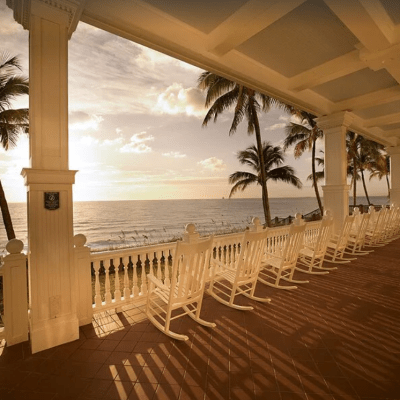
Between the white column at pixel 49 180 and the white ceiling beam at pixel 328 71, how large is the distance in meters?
4.69

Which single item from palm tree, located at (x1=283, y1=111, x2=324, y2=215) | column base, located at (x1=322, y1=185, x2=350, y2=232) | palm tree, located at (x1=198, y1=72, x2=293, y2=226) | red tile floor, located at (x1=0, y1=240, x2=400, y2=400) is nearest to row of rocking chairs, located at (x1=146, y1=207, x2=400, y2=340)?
red tile floor, located at (x1=0, y1=240, x2=400, y2=400)

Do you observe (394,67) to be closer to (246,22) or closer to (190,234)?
(246,22)

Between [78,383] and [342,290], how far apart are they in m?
3.98

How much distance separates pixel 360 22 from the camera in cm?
367

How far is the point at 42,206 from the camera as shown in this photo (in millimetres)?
2770

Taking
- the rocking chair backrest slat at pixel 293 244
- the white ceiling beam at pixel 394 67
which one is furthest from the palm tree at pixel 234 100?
A: the rocking chair backrest slat at pixel 293 244

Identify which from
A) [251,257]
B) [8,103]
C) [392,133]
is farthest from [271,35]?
[8,103]

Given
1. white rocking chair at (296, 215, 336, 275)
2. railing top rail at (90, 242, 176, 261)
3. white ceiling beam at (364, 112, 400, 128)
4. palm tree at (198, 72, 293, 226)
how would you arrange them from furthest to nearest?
palm tree at (198, 72, 293, 226) < white ceiling beam at (364, 112, 400, 128) < white rocking chair at (296, 215, 336, 275) < railing top rail at (90, 242, 176, 261)

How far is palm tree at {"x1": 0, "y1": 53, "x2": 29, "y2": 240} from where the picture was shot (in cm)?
935

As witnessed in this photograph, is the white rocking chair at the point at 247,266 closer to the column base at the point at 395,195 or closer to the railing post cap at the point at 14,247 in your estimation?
the railing post cap at the point at 14,247

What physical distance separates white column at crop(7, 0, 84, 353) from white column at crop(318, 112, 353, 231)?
23.4ft

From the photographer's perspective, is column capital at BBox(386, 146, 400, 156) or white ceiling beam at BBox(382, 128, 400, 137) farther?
column capital at BBox(386, 146, 400, 156)

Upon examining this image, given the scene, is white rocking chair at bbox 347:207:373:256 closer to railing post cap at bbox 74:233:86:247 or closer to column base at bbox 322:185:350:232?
column base at bbox 322:185:350:232

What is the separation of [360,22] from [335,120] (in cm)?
420
